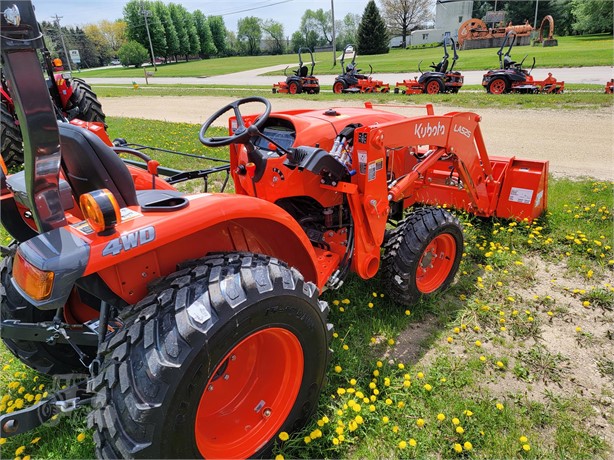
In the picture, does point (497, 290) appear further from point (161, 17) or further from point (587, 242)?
point (161, 17)

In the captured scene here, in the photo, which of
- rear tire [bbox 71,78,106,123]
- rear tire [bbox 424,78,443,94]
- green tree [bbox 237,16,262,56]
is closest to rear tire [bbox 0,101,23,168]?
rear tire [bbox 71,78,106,123]

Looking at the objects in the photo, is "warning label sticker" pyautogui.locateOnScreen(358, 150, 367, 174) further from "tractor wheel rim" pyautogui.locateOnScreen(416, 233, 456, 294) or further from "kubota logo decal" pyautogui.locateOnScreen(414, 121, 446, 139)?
"tractor wheel rim" pyautogui.locateOnScreen(416, 233, 456, 294)

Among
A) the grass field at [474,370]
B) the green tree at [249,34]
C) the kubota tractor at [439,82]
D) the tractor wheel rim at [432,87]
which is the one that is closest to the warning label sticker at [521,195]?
the grass field at [474,370]

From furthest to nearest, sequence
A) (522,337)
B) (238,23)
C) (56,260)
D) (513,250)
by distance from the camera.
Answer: (238,23) < (513,250) < (522,337) < (56,260)

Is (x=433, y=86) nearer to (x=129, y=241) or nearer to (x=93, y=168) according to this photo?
(x=93, y=168)

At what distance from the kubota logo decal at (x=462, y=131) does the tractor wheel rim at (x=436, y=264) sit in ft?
2.84

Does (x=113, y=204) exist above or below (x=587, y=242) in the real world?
above

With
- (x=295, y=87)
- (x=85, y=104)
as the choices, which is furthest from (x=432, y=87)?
(x=85, y=104)

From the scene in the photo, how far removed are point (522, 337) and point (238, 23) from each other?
87.9m

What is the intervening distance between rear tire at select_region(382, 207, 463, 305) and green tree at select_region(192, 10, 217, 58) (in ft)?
221

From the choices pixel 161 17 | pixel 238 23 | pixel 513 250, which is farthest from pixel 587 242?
pixel 238 23

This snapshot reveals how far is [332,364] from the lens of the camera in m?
2.81

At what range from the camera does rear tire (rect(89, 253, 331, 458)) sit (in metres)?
1.57

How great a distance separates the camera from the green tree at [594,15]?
36812 mm
